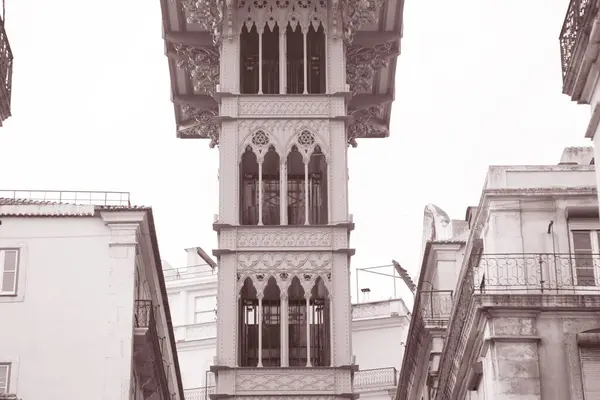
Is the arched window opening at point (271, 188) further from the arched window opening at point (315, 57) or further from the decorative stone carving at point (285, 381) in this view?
the decorative stone carving at point (285, 381)

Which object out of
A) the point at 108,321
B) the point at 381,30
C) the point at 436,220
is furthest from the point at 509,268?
the point at 381,30

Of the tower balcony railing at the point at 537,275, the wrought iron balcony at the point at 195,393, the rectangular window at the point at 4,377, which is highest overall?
the wrought iron balcony at the point at 195,393

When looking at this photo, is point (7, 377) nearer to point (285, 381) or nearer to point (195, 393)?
point (285, 381)

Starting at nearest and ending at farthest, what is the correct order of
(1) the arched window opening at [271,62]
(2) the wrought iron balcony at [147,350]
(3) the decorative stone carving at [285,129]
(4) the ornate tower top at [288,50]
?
(2) the wrought iron balcony at [147,350] → (3) the decorative stone carving at [285,129] → (4) the ornate tower top at [288,50] → (1) the arched window opening at [271,62]

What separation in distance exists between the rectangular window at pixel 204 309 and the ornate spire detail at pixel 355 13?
112 ft

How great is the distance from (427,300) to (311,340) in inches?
187

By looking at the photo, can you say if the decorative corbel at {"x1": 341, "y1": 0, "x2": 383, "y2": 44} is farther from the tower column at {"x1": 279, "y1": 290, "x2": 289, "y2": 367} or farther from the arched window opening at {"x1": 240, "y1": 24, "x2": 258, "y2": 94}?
the tower column at {"x1": 279, "y1": 290, "x2": 289, "y2": 367}

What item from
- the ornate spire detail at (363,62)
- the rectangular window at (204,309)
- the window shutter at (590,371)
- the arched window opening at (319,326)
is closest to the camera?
the window shutter at (590,371)

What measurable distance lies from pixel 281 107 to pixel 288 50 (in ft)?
8.70

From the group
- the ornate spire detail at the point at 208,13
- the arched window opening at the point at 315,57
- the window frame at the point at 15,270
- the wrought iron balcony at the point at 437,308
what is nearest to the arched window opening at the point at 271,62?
the arched window opening at the point at 315,57

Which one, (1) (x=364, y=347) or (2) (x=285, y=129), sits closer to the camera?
(2) (x=285, y=129)

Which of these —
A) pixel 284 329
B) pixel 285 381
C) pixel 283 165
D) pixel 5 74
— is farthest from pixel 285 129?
pixel 5 74

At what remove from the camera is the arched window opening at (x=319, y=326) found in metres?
54.8

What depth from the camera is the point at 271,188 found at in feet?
189
